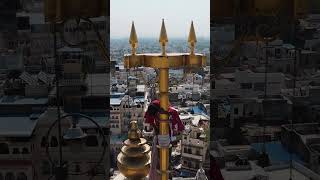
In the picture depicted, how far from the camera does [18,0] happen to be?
7.09 ft

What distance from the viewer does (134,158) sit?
251cm

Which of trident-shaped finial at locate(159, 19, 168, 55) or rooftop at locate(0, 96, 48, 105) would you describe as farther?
trident-shaped finial at locate(159, 19, 168, 55)

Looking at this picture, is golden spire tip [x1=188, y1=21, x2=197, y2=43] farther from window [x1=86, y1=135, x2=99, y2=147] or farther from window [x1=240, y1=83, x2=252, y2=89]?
window [x1=86, y1=135, x2=99, y2=147]

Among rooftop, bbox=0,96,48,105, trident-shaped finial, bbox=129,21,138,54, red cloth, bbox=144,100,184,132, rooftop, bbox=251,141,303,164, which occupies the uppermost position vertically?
trident-shaped finial, bbox=129,21,138,54

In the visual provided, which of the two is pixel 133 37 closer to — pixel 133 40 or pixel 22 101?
pixel 133 40

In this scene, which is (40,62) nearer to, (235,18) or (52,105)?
(52,105)

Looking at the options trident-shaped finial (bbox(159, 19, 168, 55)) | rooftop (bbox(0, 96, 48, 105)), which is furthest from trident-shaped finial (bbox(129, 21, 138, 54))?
rooftop (bbox(0, 96, 48, 105))

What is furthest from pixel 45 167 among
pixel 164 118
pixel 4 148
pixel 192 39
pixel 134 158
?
pixel 192 39

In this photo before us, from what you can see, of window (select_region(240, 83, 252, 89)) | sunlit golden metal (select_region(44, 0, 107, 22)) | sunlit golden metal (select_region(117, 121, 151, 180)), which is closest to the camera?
sunlit golden metal (select_region(44, 0, 107, 22))

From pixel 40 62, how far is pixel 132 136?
26.0 inches

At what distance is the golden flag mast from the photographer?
2.33m

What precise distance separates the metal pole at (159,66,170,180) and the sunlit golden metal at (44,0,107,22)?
44 cm

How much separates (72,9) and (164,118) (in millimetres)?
747

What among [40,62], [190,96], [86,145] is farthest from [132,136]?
[190,96]
